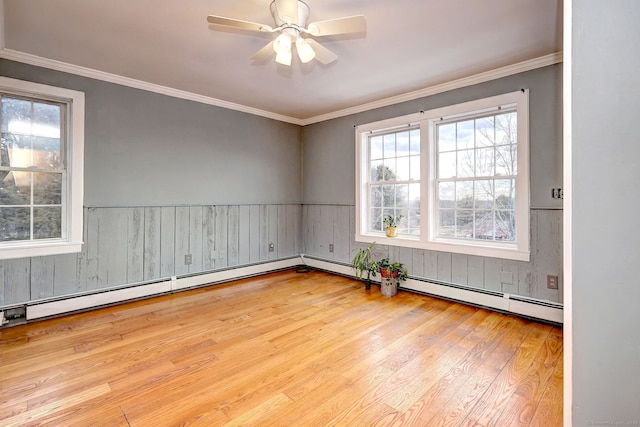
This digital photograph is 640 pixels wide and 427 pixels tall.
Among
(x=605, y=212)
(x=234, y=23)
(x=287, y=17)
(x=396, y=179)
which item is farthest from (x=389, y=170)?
(x=605, y=212)

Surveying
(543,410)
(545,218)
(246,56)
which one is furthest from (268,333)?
(545,218)

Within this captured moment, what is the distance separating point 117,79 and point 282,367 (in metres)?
3.38

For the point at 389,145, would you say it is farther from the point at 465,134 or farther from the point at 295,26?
the point at 295,26

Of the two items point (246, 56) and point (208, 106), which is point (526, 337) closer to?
point (246, 56)

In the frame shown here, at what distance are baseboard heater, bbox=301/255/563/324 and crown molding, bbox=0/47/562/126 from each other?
2.23 metres

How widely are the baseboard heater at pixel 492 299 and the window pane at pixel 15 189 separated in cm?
415

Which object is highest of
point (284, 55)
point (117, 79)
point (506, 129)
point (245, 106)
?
point (245, 106)

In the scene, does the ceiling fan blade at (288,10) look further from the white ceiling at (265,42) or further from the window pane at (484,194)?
the window pane at (484,194)

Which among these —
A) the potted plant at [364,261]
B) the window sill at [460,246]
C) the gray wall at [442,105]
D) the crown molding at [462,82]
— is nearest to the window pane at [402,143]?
the gray wall at [442,105]

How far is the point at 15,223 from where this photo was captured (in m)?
2.87

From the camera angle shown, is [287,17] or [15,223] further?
[15,223]

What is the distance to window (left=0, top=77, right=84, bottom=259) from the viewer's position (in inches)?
111

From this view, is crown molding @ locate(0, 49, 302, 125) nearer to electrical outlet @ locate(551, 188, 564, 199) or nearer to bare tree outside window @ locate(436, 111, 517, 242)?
bare tree outside window @ locate(436, 111, 517, 242)

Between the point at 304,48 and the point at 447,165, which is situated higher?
the point at 304,48
